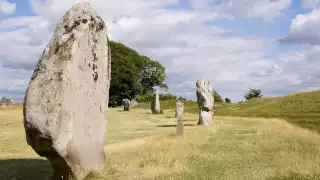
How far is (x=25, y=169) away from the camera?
16219 millimetres

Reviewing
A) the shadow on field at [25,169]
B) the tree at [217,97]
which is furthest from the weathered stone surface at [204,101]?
the tree at [217,97]

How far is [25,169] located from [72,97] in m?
5.00

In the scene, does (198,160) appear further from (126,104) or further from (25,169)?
(126,104)

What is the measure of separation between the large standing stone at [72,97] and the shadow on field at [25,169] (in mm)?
2044

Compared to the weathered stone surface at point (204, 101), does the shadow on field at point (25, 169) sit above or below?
below

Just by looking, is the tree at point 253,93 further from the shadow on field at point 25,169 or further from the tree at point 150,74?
the shadow on field at point 25,169

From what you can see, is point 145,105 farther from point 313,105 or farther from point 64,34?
point 64,34

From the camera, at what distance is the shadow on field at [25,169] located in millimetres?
14930

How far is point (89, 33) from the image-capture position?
14.0 meters

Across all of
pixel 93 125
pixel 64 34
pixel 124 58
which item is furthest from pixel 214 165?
pixel 124 58

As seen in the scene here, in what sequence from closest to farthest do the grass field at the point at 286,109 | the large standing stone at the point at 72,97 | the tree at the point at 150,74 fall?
the large standing stone at the point at 72,97
the grass field at the point at 286,109
the tree at the point at 150,74

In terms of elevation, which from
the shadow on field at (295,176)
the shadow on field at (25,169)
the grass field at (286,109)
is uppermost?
the grass field at (286,109)

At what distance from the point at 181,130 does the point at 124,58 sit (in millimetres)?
58332

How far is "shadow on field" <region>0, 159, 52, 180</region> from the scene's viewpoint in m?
14.9
